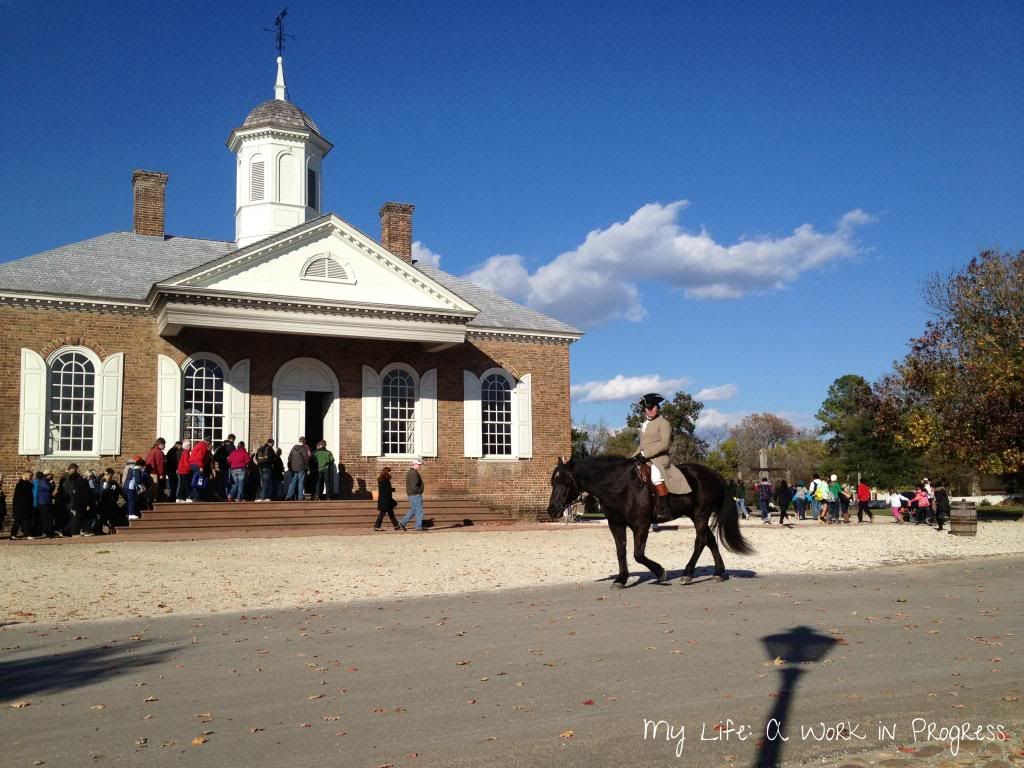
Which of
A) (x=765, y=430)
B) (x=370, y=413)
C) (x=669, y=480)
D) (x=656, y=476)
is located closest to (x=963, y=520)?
(x=669, y=480)

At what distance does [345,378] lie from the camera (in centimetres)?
2675

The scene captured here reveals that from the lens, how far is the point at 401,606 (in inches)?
432

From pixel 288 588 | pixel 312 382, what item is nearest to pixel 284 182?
pixel 312 382

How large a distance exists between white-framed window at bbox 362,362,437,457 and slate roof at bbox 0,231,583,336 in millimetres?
2521

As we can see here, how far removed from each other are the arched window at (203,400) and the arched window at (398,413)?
4.68 m

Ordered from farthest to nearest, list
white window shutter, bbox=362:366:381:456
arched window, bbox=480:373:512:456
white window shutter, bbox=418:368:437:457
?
arched window, bbox=480:373:512:456 → white window shutter, bbox=418:368:437:457 → white window shutter, bbox=362:366:381:456

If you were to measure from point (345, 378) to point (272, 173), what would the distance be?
7847 mm

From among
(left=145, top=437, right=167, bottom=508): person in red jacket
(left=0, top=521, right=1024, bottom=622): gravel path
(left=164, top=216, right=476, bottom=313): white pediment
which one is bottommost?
(left=0, top=521, right=1024, bottom=622): gravel path

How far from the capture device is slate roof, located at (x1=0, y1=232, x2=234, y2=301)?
79.3 feet

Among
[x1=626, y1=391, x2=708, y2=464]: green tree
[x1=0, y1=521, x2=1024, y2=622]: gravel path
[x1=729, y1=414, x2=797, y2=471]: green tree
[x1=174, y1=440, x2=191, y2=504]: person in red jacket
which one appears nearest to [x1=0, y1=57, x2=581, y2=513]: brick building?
[x1=174, y1=440, x2=191, y2=504]: person in red jacket

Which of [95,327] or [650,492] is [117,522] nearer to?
[95,327]

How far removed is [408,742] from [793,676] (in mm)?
3060

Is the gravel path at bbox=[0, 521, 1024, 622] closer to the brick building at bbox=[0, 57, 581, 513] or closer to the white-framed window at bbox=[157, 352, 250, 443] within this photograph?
the brick building at bbox=[0, 57, 581, 513]

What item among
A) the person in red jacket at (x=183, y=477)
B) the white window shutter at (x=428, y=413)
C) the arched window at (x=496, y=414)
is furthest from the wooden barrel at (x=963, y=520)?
the person in red jacket at (x=183, y=477)
